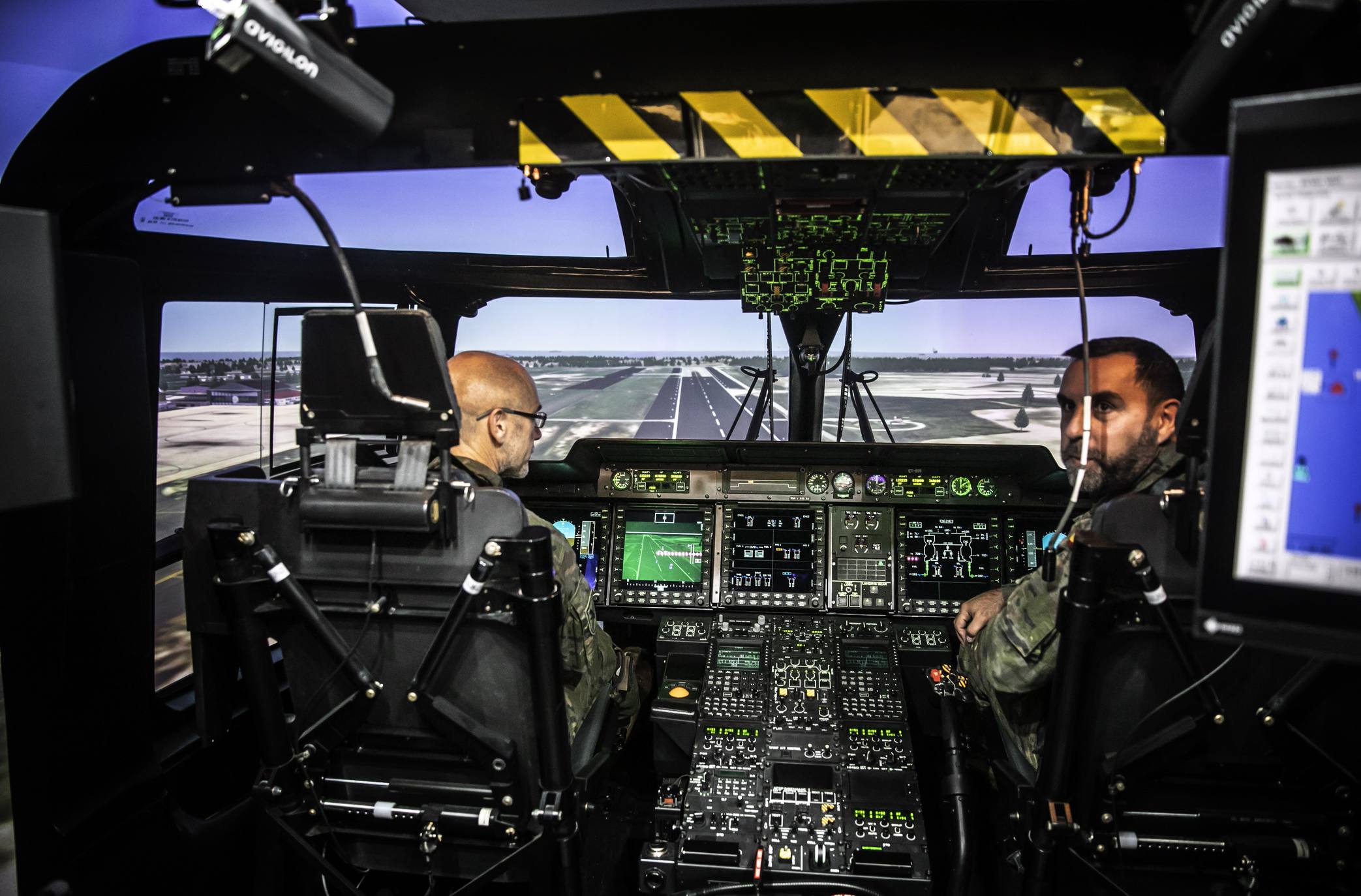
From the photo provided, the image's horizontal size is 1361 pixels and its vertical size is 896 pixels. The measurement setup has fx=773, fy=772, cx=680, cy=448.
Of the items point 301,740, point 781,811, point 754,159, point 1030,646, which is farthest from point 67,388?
point 1030,646

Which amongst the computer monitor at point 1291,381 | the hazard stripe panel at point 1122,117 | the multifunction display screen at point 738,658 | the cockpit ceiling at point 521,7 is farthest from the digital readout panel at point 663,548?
the computer monitor at point 1291,381

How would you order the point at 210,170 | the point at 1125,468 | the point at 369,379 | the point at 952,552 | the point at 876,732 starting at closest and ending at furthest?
1. the point at 369,379
2. the point at 210,170
3. the point at 1125,468
4. the point at 876,732
5. the point at 952,552

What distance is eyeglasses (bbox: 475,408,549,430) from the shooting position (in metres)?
2.17

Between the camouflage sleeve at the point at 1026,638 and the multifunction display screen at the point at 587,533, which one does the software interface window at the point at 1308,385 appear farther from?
the multifunction display screen at the point at 587,533

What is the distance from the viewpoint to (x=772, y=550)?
297 centimetres

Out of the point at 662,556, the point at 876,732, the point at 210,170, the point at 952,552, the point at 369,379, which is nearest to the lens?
the point at 369,379

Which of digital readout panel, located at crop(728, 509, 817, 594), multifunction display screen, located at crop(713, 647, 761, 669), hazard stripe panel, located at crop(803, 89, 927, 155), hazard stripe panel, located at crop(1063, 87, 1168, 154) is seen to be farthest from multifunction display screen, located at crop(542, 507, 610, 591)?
hazard stripe panel, located at crop(1063, 87, 1168, 154)

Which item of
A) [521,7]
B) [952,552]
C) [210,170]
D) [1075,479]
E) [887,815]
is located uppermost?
[521,7]

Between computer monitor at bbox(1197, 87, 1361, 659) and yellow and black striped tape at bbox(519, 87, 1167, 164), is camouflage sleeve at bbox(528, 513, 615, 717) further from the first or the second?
computer monitor at bbox(1197, 87, 1361, 659)

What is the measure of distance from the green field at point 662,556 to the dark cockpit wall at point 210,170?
Answer: 1.20 metres

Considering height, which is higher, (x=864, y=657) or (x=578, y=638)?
(x=578, y=638)

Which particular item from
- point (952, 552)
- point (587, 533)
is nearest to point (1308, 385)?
point (952, 552)

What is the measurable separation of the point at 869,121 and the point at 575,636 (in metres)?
1.38

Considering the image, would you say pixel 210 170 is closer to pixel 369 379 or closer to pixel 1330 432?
pixel 369 379
